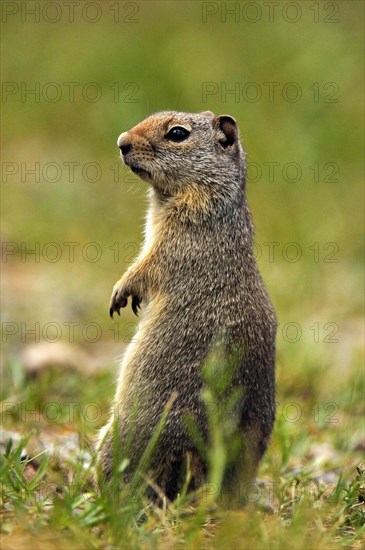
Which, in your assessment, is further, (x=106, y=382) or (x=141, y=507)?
(x=106, y=382)

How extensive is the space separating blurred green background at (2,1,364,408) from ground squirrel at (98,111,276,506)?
2134 millimetres

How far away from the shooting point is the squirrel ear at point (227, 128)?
524 cm

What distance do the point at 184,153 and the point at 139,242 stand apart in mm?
5197

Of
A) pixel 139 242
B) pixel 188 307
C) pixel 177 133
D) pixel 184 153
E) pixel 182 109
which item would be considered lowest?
pixel 188 307

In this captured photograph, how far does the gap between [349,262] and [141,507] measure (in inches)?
257

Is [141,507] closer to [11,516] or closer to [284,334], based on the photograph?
[11,516]

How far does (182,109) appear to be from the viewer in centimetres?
1216

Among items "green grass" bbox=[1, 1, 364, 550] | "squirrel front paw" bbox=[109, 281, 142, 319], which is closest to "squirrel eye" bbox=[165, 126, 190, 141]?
"squirrel front paw" bbox=[109, 281, 142, 319]

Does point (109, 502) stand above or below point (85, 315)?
below

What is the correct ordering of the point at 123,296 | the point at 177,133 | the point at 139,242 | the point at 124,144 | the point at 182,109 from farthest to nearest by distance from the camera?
the point at 182,109
the point at 139,242
the point at 177,133
the point at 124,144
the point at 123,296

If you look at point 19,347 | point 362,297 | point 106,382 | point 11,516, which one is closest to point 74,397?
point 106,382

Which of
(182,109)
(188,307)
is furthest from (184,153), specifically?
(182,109)

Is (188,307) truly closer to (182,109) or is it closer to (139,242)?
(139,242)

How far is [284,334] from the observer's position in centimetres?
794
